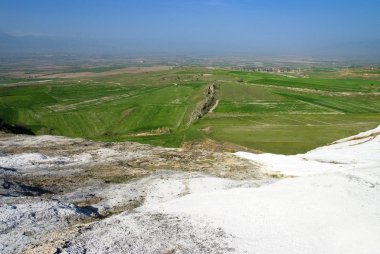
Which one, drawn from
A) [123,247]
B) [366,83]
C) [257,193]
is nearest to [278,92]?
[366,83]

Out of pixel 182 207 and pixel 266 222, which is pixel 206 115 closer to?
pixel 182 207

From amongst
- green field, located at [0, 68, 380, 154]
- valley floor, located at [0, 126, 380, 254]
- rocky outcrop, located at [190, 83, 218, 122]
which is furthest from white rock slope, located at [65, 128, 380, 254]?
rocky outcrop, located at [190, 83, 218, 122]

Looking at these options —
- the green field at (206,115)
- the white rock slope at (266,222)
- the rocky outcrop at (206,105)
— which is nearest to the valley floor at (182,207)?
the white rock slope at (266,222)

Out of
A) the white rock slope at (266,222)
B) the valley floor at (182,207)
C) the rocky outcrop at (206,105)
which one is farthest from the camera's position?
the rocky outcrop at (206,105)

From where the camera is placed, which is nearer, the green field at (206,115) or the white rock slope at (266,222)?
the white rock slope at (266,222)

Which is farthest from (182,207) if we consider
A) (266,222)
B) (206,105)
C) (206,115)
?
(206,105)

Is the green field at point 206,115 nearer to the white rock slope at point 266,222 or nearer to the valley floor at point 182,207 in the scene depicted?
the valley floor at point 182,207
